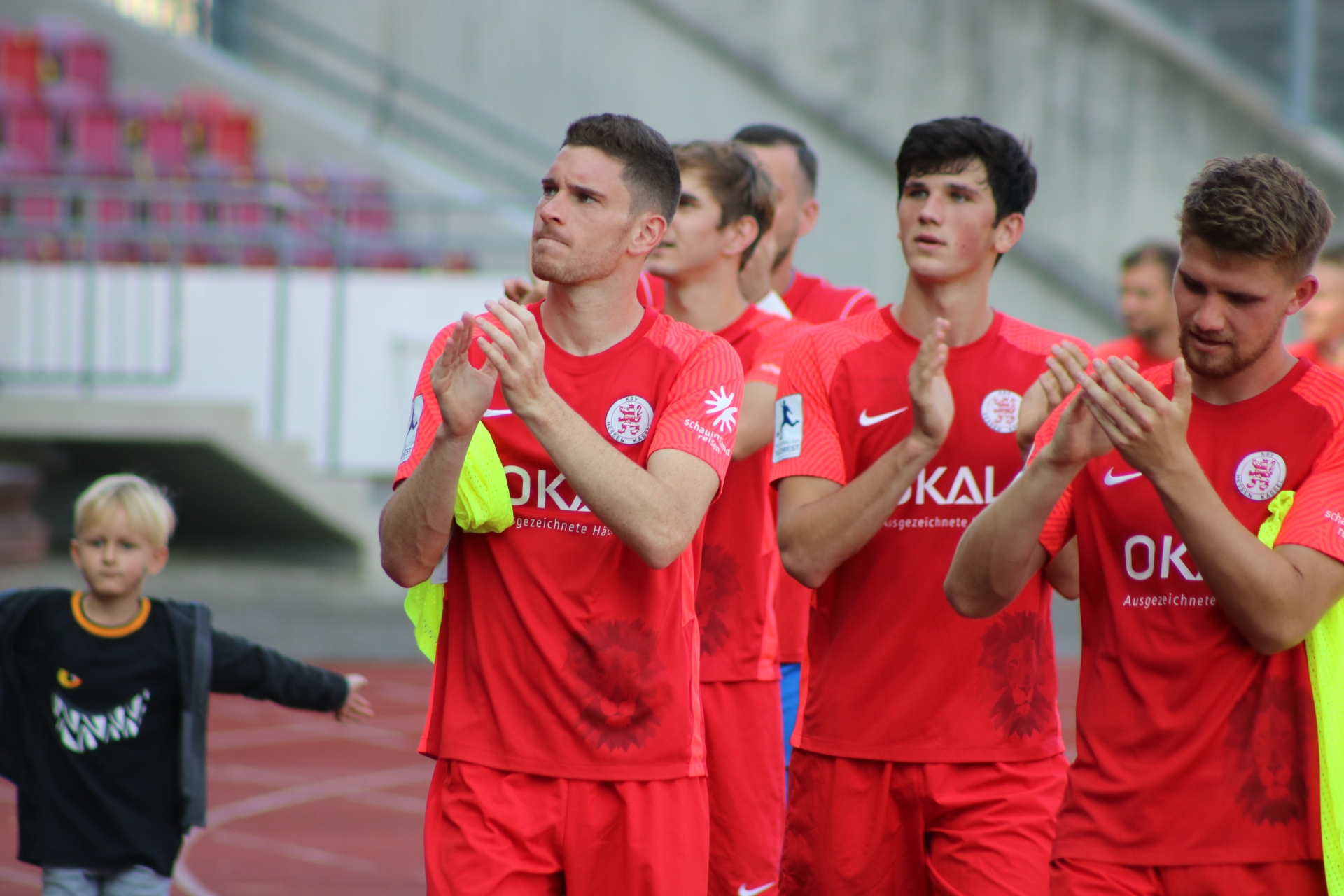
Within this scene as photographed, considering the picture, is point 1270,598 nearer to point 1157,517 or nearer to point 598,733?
point 1157,517

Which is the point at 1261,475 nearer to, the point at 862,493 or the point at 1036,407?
the point at 1036,407

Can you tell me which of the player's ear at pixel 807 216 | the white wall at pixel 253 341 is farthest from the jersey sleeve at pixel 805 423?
the white wall at pixel 253 341

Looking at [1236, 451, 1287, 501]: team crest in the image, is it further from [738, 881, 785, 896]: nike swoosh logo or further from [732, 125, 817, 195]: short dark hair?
[732, 125, 817, 195]: short dark hair

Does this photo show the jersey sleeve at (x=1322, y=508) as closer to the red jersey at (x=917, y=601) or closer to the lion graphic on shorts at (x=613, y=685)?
the red jersey at (x=917, y=601)

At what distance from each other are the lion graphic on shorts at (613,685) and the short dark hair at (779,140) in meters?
3.28

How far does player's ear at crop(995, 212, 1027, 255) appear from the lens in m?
3.95

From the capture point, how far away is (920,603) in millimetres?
3730

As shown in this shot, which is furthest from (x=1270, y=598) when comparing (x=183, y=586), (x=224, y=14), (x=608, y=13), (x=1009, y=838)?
(x=224, y=14)

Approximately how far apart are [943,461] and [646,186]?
3.33 ft

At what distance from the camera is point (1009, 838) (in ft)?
11.9

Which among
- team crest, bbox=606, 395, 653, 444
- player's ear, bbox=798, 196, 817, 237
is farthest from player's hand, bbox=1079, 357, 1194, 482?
player's ear, bbox=798, 196, 817, 237

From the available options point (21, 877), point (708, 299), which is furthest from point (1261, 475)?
point (21, 877)

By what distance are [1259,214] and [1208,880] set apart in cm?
122

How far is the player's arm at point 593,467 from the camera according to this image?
9.55ft
